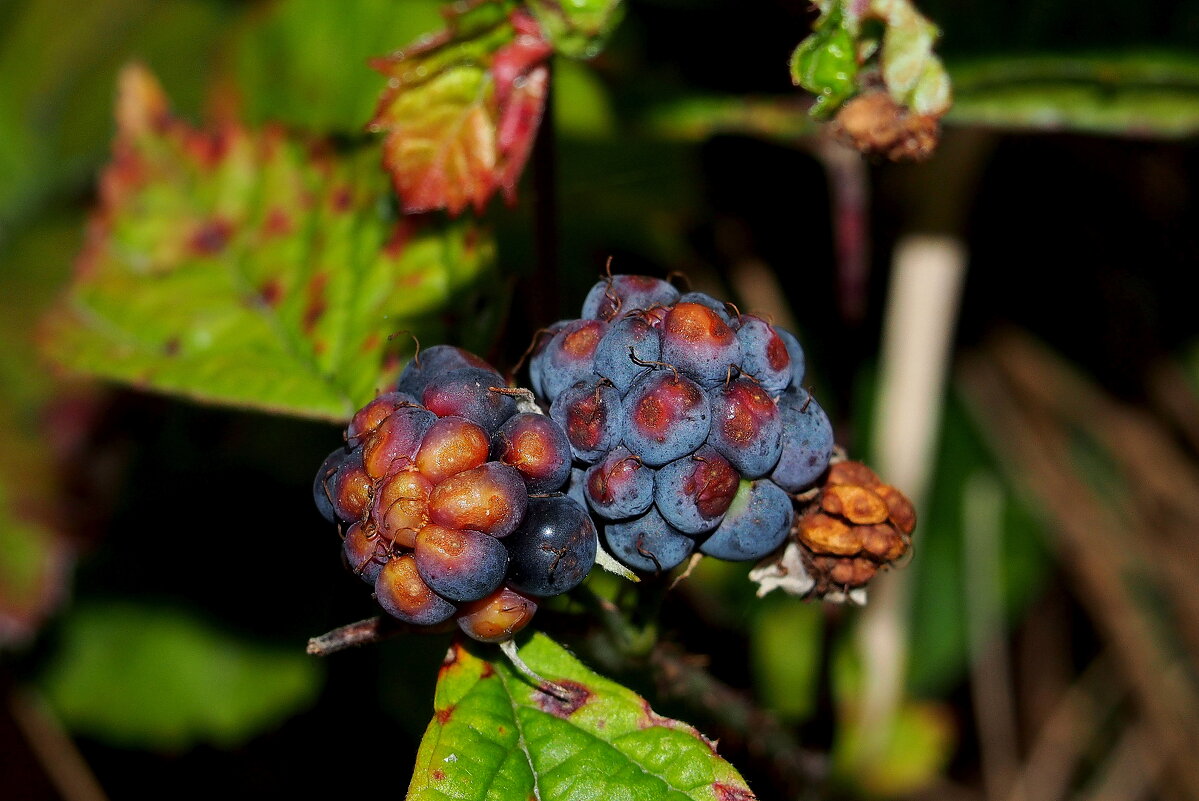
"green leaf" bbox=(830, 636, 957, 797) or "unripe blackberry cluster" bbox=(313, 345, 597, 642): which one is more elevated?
"unripe blackberry cluster" bbox=(313, 345, 597, 642)

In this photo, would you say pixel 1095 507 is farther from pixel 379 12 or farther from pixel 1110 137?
pixel 379 12

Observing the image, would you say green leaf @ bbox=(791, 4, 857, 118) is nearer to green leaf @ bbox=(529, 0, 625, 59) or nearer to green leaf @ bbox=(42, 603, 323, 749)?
green leaf @ bbox=(529, 0, 625, 59)

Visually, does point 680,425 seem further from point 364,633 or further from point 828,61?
point 828,61

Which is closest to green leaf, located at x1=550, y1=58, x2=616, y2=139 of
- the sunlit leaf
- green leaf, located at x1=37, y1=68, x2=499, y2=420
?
green leaf, located at x1=37, y1=68, x2=499, y2=420

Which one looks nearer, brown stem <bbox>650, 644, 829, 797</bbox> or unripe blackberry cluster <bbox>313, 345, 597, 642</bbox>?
unripe blackberry cluster <bbox>313, 345, 597, 642</bbox>

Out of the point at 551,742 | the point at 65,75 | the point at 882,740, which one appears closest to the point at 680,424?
the point at 551,742

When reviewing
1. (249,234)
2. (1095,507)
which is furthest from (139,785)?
(1095,507)
